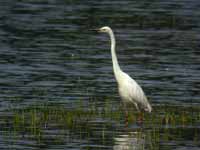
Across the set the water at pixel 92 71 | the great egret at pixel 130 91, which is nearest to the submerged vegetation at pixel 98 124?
the water at pixel 92 71

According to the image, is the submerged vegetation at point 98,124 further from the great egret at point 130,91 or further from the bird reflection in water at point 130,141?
the great egret at point 130,91

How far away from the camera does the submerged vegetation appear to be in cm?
1758

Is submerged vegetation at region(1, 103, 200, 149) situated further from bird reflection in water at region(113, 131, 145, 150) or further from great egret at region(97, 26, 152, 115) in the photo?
great egret at region(97, 26, 152, 115)

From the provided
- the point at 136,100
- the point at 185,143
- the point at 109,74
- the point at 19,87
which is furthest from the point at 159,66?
the point at 185,143

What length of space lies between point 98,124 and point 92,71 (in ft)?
25.9

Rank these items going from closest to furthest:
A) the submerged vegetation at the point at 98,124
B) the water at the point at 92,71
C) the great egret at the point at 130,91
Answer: the submerged vegetation at the point at 98,124, the water at the point at 92,71, the great egret at the point at 130,91

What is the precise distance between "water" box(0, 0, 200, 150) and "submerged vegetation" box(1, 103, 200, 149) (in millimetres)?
20

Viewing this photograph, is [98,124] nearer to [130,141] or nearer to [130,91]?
[130,91]

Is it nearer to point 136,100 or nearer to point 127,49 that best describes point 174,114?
point 136,100

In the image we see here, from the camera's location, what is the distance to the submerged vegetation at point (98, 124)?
1758 cm

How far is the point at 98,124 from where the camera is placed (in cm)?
1894

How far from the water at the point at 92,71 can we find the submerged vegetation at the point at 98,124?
20mm

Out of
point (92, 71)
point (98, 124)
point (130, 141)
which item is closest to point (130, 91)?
point (98, 124)

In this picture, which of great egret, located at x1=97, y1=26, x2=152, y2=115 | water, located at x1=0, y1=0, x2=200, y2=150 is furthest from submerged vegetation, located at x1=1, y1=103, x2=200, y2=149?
great egret, located at x1=97, y1=26, x2=152, y2=115
